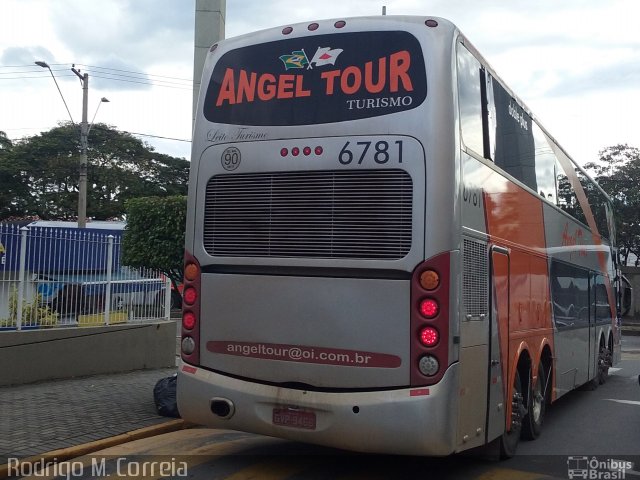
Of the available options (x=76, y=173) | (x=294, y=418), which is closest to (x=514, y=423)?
(x=294, y=418)

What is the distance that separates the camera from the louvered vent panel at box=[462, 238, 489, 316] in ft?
18.7

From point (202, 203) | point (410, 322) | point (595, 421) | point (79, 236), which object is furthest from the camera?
point (79, 236)

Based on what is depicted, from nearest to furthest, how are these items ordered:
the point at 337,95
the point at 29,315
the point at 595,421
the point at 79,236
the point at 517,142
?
the point at 337,95, the point at 517,142, the point at 595,421, the point at 29,315, the point at 79,236

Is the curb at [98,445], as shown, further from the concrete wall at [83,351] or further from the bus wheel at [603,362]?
the bus wheel at [603,362]

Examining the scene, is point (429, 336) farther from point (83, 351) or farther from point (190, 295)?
point (83, 351)

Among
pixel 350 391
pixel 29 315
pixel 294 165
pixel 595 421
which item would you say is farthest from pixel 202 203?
pixel 595 421

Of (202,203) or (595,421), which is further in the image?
(595,421)

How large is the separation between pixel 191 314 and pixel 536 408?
445 centimetres

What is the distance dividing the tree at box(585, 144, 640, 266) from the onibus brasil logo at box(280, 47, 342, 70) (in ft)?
101

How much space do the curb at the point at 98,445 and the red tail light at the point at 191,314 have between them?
1557 millimetres

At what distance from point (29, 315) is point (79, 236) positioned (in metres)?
1.54

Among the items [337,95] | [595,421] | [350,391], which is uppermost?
[337,95]

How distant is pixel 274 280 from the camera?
589 cm

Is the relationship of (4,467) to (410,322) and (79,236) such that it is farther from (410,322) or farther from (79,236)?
(79,236)
